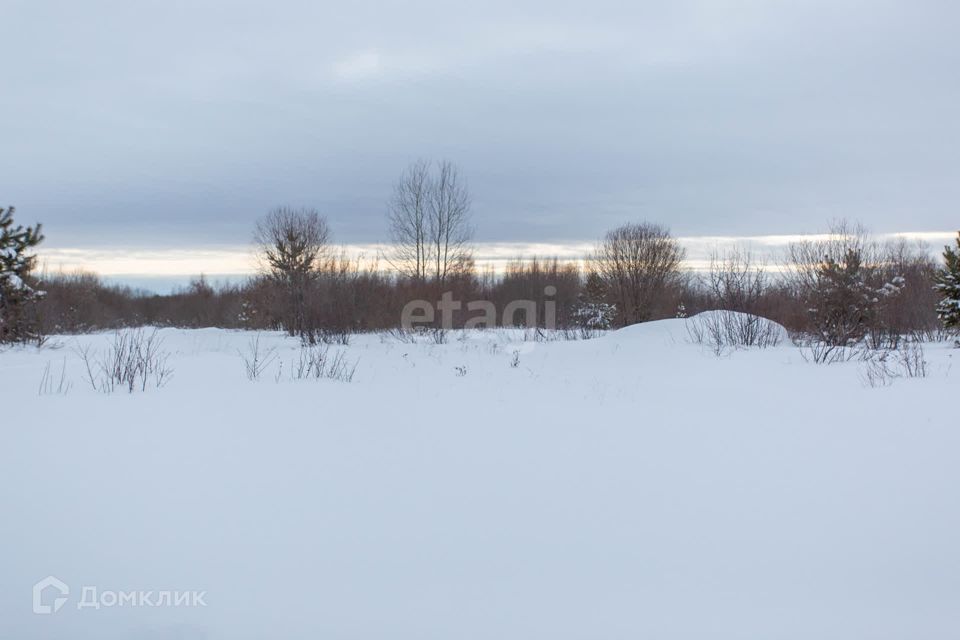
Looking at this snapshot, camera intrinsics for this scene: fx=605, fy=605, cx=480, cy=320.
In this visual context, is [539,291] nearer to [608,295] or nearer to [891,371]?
[608,295]

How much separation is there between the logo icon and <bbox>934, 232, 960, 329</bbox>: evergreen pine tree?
64.1 ft

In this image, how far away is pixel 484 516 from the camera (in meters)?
4.13

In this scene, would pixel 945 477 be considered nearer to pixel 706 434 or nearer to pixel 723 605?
pixel 706 434

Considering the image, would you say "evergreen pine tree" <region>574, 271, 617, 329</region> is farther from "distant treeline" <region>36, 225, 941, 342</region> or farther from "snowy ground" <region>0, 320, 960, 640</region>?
"snowy ground" <region>0, 320, 960, 640</region>

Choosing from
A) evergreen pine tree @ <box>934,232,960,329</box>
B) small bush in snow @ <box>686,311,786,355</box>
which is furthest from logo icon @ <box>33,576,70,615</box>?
evergreen pine tree @ <box>934,232,960,329</box>

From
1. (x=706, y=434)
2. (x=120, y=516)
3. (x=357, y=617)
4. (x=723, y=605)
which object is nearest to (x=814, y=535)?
(x=723, y=605)

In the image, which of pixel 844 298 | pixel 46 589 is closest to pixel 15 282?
pixel 46 589

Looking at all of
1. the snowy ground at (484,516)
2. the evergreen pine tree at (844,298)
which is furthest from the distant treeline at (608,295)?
the snowy ground at (484,516)

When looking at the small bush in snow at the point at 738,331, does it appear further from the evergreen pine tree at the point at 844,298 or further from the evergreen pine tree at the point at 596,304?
the evergreen pine tree at the point at 596,304

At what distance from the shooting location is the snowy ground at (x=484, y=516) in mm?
3004

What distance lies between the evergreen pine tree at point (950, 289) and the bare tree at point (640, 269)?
18406 mm

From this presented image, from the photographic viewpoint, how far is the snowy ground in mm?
3004

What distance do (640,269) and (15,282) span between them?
95.3 feet

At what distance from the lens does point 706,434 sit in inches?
248
